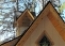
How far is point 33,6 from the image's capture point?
12.4ft

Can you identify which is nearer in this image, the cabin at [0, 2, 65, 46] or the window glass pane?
the cabin at [0, 2, 65, 46]

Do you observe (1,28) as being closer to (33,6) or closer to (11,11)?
(11,11)

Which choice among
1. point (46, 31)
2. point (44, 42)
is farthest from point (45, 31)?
point (44, 42)

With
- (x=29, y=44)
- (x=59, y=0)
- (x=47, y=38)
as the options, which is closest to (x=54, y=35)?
(x=47, y=38)

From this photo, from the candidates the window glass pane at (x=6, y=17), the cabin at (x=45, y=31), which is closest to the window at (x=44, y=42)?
the cabin at (x=45, y=31)

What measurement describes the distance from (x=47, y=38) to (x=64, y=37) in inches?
6.8

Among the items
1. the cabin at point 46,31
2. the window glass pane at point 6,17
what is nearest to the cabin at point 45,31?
the cabin at point 46,31

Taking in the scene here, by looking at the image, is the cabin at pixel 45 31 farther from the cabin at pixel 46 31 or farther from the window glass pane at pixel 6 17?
the window glass pane at pixel 6 17

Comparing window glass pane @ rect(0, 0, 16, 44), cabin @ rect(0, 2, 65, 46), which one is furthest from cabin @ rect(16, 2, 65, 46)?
window glass pane @ rect(0, 0, 16, 44)

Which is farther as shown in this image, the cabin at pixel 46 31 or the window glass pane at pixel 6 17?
the window glass pane at pixel 6 17

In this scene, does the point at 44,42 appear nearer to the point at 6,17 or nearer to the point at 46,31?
the point at 46,31

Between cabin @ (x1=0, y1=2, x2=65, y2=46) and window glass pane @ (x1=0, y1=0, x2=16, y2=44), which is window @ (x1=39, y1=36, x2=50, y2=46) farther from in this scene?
window glass pane @ (x1=0, y1=0, x2=16, y2=44)

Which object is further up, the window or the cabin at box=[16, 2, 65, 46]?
the cabin at box=[16, 2, 65, 46]

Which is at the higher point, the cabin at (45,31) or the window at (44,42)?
the cabin at (45,31)
